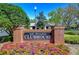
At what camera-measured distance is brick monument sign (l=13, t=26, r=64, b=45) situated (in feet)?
29.9

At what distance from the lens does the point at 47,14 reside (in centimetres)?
893

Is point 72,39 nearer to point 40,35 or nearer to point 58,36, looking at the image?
point 58,36

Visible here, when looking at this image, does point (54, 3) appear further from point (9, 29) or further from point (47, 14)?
point (9, 29)

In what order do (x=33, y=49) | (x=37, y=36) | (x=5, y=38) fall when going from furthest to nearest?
(x=5, y=38), (x=37, y=36), (x=33, y=49)

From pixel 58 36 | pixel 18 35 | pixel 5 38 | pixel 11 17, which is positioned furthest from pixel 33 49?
pixel 11 17

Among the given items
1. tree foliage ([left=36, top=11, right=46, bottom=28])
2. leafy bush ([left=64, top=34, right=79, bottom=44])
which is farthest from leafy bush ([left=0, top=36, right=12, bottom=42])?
leafy bush ([left=64, top=34, right=79, bottom=44])

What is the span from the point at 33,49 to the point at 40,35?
0.67 metres

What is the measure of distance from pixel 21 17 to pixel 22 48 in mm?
1340

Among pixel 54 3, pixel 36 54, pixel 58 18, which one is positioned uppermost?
pixel 54 3

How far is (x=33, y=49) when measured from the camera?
351 inches

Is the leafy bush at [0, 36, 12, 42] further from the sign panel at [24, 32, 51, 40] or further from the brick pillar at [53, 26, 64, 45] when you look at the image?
the brick pillar at [53, 26, 64, 45]

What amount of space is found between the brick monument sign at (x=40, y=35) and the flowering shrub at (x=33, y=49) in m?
0.21

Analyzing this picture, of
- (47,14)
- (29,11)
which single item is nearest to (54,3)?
(47,14)

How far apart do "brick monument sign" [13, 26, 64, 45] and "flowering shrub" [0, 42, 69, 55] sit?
0.21 metres
